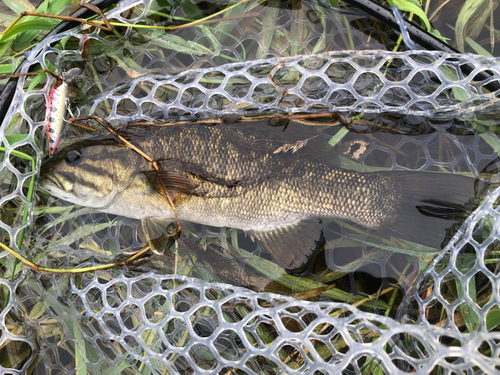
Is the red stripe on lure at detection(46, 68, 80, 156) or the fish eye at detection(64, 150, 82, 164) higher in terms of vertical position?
the red stripe on lure at detection(46, 68, 80, 156)

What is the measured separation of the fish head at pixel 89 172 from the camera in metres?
2.18

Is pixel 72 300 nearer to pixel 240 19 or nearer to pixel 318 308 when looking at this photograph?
pixel 318 308

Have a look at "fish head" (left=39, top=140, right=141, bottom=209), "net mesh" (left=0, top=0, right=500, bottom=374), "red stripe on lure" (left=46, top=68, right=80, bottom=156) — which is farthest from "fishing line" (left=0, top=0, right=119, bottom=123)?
"fish head" (left=39, top=140, right=141, bottom=209)

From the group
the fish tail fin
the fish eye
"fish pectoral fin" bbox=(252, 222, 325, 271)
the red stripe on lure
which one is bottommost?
"fish pectoral fin" bbox=(252, 222, 325, 271)

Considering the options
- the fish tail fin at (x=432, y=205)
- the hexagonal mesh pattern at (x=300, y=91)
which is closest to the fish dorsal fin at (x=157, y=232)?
the hexagonal mesh pattern at (x=300, y=91)

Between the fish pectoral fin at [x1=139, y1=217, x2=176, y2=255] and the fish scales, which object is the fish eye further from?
the fish pectoral fin at [x1=139, y1=217, x2=176, y2=255]

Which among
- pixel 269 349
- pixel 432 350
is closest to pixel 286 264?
pixel 269 349

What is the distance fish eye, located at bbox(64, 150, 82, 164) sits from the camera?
7.14 feet

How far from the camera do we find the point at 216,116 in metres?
2.34

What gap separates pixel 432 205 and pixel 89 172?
2193 millimetres

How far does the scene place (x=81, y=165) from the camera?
86.7 inches

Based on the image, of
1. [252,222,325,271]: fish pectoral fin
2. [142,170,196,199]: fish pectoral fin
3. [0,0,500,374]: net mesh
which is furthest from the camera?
[252,222,325,271]: fish pectoral fin

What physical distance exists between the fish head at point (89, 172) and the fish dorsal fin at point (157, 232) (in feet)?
0.94

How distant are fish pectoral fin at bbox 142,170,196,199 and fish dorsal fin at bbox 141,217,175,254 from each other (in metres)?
0.21
